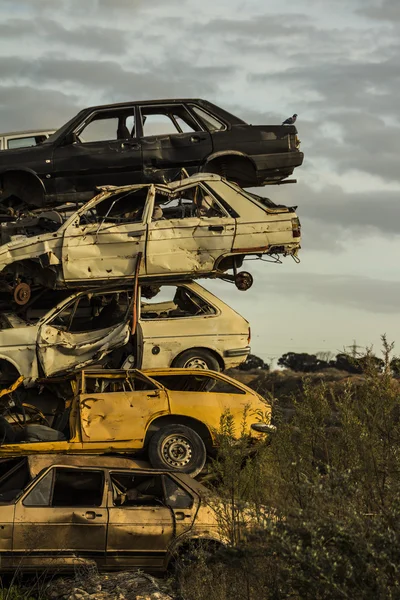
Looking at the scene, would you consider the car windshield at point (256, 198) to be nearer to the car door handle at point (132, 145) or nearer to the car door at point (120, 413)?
the car door handle at point (132, 145)

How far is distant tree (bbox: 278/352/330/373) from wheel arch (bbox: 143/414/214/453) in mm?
23958

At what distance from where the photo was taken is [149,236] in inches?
581

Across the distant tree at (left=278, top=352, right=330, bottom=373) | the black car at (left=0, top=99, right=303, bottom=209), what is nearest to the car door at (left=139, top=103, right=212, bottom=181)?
the black car at (left=0, top=99, right=303, bottom=209)

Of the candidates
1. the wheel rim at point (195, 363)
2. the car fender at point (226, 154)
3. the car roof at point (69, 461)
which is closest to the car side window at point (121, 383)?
the wheel rim at point (195, 363)

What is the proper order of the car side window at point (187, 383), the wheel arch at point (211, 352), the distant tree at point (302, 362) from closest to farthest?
the car side window at point (187, 383) → the wheel arch at point (211, 352) → the distant tree at point (302, 362)

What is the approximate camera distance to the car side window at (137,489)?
415 inches

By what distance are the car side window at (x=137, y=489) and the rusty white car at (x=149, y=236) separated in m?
4.44

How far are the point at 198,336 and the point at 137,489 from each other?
12.8 feet

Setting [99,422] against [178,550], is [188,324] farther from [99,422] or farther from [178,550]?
[178,550]

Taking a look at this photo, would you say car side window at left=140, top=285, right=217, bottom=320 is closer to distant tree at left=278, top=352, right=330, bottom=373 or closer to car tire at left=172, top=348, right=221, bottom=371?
car tire at left=172, top=348, right=221, bottom=371

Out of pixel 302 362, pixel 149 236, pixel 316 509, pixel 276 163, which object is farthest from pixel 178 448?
pixel 302 362

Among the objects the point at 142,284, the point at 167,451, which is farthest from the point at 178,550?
the point at 142,284

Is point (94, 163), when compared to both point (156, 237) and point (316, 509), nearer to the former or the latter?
point (156, 237)

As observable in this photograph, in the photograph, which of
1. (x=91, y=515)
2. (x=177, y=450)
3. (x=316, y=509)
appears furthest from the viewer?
(x=177, y=450)
